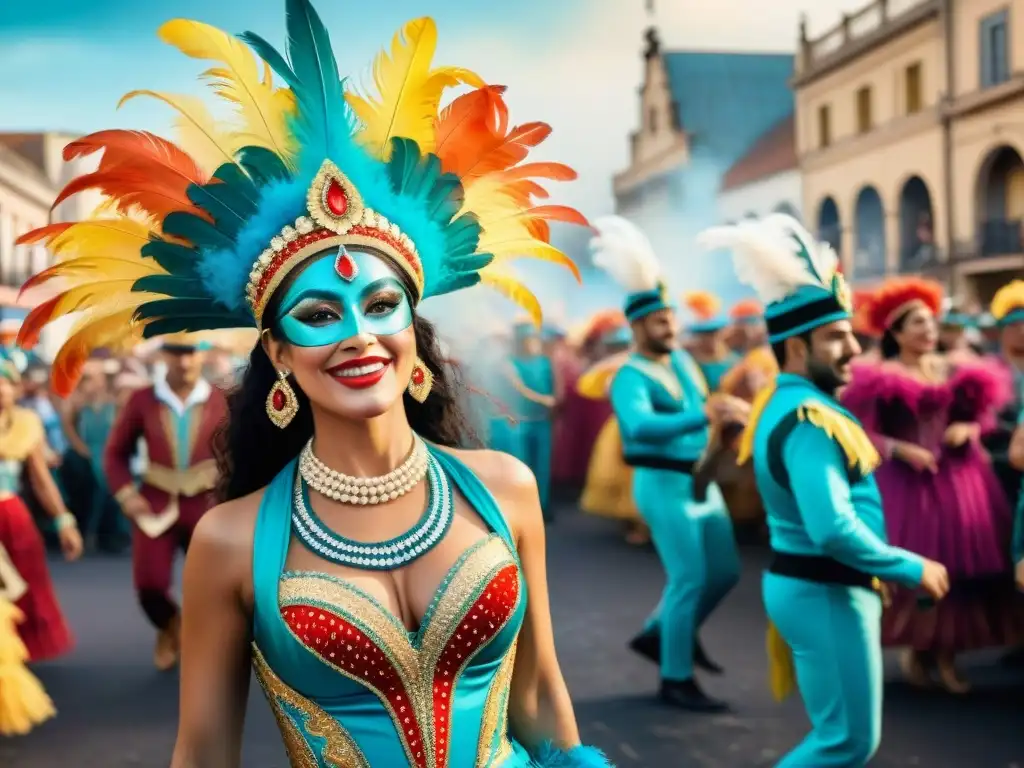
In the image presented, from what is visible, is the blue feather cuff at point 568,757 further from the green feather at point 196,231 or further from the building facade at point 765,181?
the building facade at point 765,181

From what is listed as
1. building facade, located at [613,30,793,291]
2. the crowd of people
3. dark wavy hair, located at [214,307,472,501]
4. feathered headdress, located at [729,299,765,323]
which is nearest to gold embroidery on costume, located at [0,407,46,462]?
the crowd of people

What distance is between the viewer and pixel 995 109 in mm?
17766

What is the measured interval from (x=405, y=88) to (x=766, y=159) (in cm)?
2290

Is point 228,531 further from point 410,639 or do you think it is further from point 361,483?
point 410,639

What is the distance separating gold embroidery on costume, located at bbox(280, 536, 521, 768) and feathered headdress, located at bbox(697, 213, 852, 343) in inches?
82.5

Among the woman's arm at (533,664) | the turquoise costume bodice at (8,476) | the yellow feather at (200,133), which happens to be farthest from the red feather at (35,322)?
the turquoise costume bodice at (8,476)

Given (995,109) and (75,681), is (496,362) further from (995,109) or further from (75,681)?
(995,109)

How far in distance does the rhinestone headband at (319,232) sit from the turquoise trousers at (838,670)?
2.14 meters

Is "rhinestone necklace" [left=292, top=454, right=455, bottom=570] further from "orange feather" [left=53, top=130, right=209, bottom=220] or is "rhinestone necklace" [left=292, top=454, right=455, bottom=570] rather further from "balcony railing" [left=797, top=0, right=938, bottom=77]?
"balcony railing" [left=797, top=0, right=938, bottom=77]

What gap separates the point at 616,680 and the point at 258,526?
423 centimetres

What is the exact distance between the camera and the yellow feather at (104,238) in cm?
208

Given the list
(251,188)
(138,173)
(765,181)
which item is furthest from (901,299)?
(765,181)

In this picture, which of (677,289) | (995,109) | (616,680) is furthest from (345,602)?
(995,109)

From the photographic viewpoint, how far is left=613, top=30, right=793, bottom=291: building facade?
24938 millimetres
